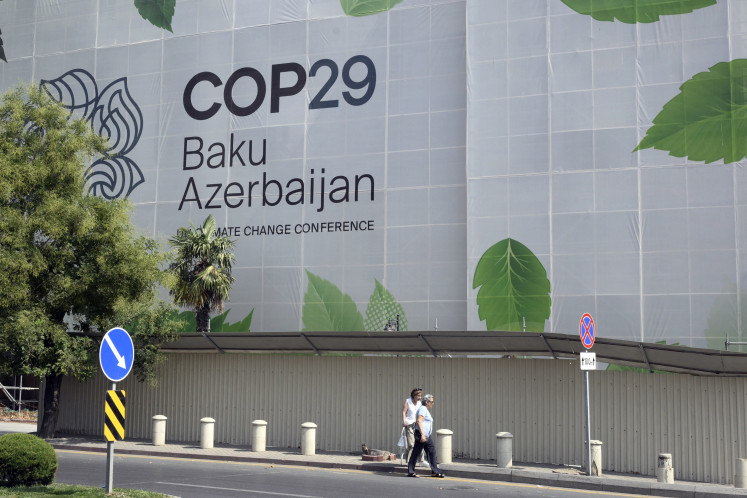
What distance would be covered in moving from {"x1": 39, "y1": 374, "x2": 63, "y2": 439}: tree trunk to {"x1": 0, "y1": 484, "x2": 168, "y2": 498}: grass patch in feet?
39.1

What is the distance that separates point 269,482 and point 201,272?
49.2 feet

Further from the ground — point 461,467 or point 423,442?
point 423,442

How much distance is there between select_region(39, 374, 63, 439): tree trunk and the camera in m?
23.9

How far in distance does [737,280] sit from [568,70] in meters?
8.28

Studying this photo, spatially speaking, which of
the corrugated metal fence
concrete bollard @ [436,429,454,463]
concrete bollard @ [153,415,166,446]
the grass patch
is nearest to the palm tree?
the corrugated metal fence

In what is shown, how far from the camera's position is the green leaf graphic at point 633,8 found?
26.6 meters

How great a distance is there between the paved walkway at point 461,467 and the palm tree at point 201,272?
21.3 ft

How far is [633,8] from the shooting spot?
27.1m

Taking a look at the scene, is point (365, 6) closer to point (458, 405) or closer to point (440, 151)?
point (440, 151)

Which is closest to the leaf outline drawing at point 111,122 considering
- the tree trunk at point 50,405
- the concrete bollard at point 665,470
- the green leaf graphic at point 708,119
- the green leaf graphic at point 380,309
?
the green leaf graphic at point 380,309

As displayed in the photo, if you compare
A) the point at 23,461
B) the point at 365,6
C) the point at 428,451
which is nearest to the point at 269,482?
the point at 428,451

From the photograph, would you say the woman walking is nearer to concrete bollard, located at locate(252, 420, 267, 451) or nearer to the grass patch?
the grass patch

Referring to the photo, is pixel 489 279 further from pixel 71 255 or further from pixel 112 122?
pixel 112 122

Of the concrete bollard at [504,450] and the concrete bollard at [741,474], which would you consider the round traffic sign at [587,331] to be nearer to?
the concrete bollard at [504,450]
